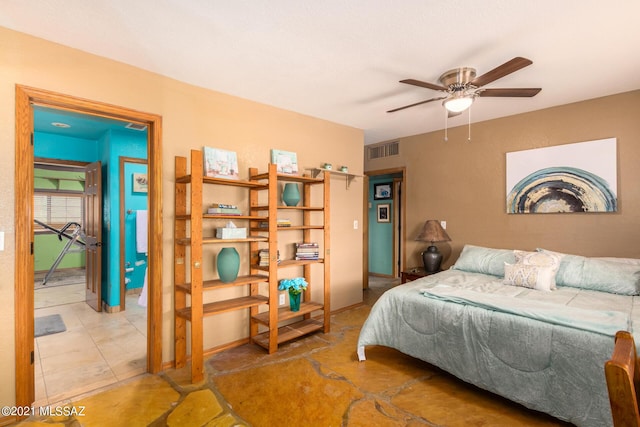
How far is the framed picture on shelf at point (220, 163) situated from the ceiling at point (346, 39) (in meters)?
0.61

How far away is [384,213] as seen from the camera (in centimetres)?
635

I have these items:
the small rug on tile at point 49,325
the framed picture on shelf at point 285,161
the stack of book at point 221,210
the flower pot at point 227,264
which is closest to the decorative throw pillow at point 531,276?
the framed picture on shelf at point 285,161

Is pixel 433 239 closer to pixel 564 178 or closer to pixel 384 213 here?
pixel 564 178

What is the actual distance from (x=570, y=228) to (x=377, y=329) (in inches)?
97.1

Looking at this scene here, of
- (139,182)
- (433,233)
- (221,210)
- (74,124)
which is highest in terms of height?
(74,124)

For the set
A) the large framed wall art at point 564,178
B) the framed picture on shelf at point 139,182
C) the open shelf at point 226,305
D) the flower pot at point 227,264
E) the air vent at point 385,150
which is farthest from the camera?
the air vent at point 385,150

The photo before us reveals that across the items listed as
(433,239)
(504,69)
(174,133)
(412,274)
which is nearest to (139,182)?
(174,133)

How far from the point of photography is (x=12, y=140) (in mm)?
2012

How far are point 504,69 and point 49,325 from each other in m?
5.18

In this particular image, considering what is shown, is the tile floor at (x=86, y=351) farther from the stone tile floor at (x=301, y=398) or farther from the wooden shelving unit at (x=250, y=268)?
the wooden shelving unit at (x=250, y=268)

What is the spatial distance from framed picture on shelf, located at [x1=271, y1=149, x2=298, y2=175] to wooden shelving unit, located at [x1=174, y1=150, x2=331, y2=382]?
0.47 feet

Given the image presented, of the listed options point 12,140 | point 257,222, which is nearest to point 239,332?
point 257,222

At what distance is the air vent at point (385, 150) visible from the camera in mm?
4945

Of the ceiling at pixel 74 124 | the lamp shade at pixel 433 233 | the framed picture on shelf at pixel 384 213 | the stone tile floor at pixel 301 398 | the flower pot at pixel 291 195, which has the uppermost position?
the ceiling at pixel 74 124
